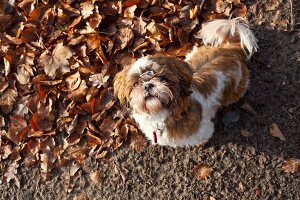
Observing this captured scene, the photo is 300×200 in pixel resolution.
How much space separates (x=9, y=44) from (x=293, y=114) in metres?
3.77

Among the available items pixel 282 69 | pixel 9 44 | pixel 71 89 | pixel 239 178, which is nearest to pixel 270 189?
pixel 239 178

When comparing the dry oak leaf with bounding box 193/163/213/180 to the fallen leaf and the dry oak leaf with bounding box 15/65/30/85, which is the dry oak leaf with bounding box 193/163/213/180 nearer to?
the fallen leaf

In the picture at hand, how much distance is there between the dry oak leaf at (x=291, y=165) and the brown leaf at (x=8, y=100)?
3.44 m

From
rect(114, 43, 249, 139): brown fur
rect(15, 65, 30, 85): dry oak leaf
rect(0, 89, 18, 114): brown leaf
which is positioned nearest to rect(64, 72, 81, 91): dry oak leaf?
rect(15, 65, 30, 85): dry oak leaf

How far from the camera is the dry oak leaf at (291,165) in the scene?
4.84 metres

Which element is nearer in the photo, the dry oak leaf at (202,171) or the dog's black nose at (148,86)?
the dog's black nose at (148,86)

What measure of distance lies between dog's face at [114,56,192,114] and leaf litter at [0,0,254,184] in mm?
1357

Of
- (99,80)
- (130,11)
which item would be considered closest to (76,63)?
(99,80)

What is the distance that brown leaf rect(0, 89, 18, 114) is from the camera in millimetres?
5535

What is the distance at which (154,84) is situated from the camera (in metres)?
3.70

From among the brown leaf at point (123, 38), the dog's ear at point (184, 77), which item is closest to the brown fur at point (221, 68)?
the dog's ear at point (184, 77)

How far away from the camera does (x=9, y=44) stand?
19.0 feet

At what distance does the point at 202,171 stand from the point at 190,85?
4.22 ft

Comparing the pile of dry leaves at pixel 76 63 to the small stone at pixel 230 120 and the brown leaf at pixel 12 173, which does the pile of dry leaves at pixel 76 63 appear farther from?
the small stone at pixel 230 120
